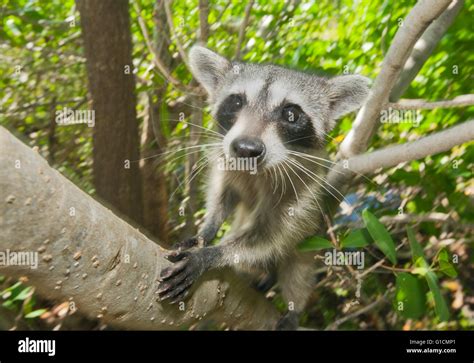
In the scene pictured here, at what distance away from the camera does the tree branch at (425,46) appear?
134 inches

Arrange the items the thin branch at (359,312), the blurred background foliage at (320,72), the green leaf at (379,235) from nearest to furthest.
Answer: the green leaf at (379,235)
the thin branch at (359,312)
the blurred background foliage at (320,72)

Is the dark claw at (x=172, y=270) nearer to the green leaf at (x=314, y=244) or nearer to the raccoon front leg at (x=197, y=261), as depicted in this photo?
the raccoon front leg at (x=197, y=261)

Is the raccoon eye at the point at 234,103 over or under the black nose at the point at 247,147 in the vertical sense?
over

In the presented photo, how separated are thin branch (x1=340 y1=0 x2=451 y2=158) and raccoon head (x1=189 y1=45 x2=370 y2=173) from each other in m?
0.18

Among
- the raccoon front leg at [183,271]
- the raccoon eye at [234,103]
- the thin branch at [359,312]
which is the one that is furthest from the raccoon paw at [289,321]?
the raccoon eye at [234,103]

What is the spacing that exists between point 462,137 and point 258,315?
59.8 inches

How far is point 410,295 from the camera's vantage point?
3.00m

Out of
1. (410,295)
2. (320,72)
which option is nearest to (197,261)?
(410,295)

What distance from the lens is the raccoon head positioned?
292 centimetres

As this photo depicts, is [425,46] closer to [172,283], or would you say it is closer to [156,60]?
[156,60]

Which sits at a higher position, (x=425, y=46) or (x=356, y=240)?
(x=425, y=46)

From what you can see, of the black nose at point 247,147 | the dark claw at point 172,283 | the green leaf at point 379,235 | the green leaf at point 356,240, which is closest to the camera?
the dark claw at point 172,283

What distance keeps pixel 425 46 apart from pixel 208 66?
1359 mm
